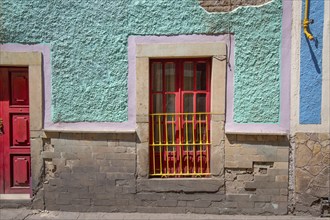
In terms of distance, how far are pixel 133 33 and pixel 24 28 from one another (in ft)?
5.12

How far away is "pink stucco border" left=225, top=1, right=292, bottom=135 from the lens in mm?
4453

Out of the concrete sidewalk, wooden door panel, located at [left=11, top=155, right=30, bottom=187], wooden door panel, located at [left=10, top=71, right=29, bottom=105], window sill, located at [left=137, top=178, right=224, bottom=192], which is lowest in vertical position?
the concrete sidewalk

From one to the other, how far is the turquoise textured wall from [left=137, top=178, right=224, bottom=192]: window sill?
37.3 inches

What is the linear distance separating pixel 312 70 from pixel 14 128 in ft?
14.3

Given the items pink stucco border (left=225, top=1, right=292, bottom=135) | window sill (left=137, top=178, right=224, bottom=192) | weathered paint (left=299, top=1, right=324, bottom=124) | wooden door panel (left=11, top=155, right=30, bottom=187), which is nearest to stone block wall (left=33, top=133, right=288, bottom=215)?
window sill (left=137, top=178, right=224, bottom=192)

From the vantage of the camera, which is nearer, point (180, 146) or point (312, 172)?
point (312, 172)

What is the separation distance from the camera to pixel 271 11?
4.45 metres

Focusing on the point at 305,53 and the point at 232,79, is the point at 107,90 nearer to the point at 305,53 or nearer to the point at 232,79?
the point at 232,79

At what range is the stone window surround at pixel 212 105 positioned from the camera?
4520 millimetres

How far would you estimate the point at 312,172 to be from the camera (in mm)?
4527

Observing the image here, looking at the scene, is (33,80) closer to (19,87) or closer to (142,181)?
(19,87)

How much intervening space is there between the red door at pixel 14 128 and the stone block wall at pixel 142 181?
1.33 feet

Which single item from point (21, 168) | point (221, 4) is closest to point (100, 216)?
point (21, 168)

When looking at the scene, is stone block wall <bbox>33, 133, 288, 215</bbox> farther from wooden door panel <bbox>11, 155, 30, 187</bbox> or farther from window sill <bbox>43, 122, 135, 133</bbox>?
wooden door panel <bbox>11, 155, 30, 187</bbox>
